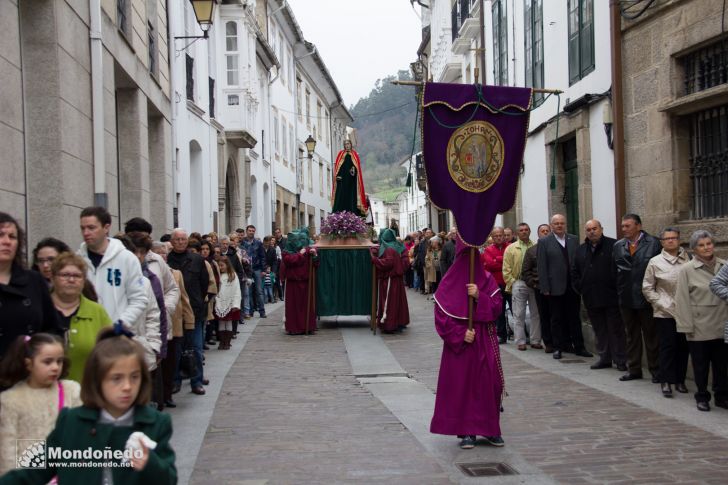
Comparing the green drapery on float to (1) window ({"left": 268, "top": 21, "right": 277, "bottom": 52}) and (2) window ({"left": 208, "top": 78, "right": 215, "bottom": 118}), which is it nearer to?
(2) window ({"left": 208, "top": 78, "right": 215, "bottom": 118})

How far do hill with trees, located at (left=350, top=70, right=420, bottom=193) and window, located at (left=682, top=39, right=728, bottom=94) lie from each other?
328 ft

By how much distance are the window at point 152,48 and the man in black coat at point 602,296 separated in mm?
9323

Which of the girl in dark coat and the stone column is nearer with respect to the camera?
the girl in dark coat

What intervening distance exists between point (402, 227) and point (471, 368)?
7839 centimetres

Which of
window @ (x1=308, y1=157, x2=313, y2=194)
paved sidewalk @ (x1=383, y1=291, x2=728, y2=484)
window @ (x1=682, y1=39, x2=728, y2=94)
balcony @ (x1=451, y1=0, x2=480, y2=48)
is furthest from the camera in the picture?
window @ (x1=308, y1=157, x2=313, y2=194)

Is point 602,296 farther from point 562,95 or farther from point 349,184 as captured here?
point 349,184

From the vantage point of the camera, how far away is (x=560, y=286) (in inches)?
461

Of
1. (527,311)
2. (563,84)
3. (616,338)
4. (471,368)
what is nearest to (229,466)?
(471,368)

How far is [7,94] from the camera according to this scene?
864 cm

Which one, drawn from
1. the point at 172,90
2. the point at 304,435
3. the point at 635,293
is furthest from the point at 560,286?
the point at 172,90

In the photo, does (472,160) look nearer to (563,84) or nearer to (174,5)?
(563,84)

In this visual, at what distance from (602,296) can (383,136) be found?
346 ft

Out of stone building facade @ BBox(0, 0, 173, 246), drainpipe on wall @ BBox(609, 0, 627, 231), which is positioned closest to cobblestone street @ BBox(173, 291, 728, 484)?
drainpipe on wall @ BBox(609, 0, 627, 231)

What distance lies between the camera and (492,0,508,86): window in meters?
19.7
